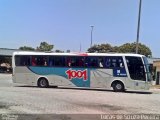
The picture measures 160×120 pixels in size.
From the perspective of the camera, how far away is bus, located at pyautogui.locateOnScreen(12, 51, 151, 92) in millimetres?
31725

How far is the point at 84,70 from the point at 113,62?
2.37 metres

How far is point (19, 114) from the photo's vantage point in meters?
14.8

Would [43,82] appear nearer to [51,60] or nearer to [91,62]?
[51,60]

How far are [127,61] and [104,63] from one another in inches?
72.1

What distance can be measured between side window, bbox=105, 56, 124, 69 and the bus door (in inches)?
21.0

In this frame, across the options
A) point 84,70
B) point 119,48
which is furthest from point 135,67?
point 119,48

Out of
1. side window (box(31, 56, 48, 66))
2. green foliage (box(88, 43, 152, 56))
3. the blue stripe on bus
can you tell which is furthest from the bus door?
green foliage (box(88, 43, 152, 56))

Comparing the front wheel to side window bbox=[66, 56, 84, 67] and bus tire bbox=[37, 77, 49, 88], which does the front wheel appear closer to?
side window bbox=[66, 56, 84, 67]

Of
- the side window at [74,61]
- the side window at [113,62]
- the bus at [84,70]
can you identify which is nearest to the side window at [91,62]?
the bus at [84,70]

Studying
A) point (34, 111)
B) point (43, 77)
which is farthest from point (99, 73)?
point (34, 111)

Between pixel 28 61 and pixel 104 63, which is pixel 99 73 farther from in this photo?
pixel 28 61

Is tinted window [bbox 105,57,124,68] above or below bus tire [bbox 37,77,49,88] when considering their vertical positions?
above

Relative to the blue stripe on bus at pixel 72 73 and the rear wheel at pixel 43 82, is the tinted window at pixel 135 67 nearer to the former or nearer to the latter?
the blue stripe on bus at pixel 72 73

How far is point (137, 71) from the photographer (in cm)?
3166
